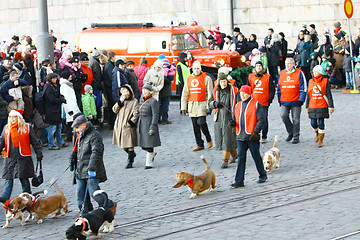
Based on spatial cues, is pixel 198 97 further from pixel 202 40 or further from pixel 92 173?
pixel 202 40

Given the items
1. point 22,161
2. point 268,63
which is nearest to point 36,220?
point 22,161

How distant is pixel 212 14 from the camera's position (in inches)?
1216

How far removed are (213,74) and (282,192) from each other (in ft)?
37.9

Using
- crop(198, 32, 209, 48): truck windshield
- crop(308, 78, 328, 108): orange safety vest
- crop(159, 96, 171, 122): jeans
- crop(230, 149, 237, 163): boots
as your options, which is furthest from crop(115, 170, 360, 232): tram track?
crop(198, 32, 209, 48): truck windshield

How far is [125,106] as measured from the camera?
48.3ft

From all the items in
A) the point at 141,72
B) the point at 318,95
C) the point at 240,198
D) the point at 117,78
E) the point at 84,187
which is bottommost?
the point at 240,198

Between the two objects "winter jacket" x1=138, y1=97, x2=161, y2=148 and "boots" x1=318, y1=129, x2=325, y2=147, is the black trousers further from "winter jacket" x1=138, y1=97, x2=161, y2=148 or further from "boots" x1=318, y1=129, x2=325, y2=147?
"boots" x1=318, y1=129, x2=325, y2=147

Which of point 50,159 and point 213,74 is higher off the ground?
point 213,74

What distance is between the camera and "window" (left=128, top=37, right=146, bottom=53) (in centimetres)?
2345

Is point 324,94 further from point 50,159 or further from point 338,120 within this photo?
point 50,159

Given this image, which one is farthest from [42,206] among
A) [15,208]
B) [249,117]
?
[249,117]

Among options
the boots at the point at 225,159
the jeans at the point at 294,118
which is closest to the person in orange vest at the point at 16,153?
the boots at the point at 225,159

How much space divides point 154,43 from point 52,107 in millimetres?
7353

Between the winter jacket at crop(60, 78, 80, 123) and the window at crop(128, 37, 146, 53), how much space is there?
21.5 feet
